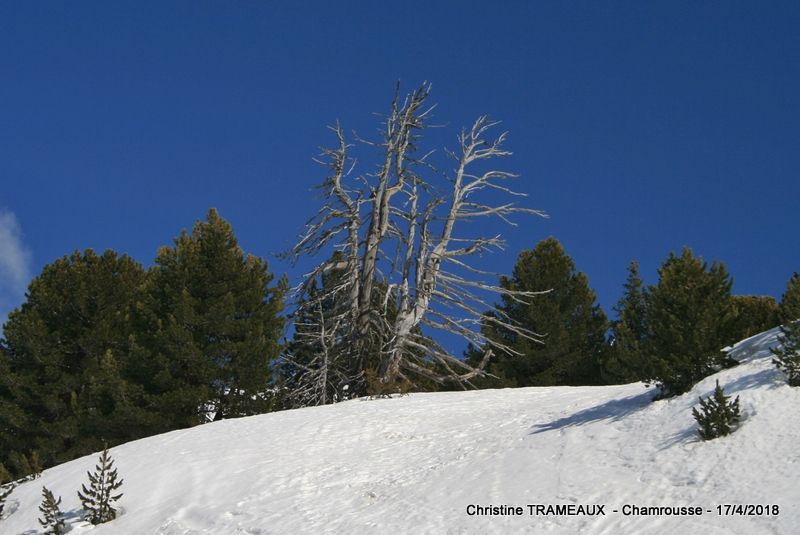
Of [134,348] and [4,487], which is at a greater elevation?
[134,348]

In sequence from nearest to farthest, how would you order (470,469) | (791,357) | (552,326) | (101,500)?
(791,357) → (470,469) → (101,500) → (552,326)

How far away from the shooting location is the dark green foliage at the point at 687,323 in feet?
34.2

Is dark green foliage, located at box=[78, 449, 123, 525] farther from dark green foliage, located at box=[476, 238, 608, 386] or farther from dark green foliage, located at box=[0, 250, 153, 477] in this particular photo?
dark green foliage, located at box=[476, 238, 608, 386]

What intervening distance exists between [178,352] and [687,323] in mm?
13786

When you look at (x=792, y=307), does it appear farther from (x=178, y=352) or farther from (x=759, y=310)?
(x=759, y=310)

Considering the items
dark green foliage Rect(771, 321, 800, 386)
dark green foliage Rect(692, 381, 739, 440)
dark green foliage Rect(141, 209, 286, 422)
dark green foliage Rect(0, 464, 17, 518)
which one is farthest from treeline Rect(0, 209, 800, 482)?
dark green foliage Rect(692, 381, 739, 440)

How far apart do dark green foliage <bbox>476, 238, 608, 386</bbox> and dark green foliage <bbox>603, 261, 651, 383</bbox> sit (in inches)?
28.5

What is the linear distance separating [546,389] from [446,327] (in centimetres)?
643

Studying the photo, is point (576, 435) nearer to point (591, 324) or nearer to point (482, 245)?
point (482, 245)

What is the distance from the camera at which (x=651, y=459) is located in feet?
28.6

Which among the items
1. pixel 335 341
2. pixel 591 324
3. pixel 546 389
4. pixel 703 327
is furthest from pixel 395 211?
pixel 703 327

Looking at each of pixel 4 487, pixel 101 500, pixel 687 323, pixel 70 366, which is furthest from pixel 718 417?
pixel 70 366

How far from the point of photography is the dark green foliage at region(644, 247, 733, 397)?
1044cm

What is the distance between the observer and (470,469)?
A: 10102mm
